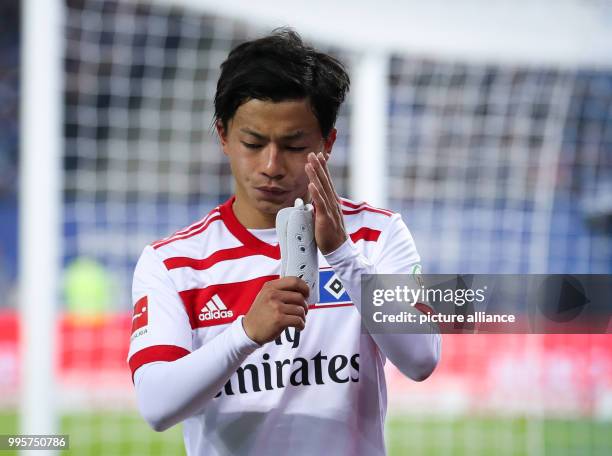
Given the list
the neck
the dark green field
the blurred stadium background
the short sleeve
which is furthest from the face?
the dark green field

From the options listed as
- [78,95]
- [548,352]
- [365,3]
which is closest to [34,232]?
[365,3]

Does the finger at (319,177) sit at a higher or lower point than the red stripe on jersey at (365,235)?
higher

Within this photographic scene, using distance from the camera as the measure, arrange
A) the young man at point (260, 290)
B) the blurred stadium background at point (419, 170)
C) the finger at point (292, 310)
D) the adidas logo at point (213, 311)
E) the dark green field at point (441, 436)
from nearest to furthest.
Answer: the finger at point (292, 310)
the young man at point (260, 290)
the adidas logo at point (213, 311)
the blurred stadium background at point (419, 170)
the dark green field at point (441, 436)

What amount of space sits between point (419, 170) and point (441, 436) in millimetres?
1937

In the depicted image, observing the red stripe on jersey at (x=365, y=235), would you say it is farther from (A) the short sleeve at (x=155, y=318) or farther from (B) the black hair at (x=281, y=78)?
(A) the short sleeve at (x=155, y=318)

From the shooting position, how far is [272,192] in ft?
5.60

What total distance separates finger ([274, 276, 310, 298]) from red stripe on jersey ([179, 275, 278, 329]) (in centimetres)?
28

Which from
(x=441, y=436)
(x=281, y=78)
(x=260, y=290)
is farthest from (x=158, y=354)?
(x=441, y=436)

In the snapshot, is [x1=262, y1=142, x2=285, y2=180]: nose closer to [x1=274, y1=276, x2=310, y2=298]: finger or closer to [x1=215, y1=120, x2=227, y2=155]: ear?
[x1=215, y1=120, x2=227, y2=155]: ear

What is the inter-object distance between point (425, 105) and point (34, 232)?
154 inches

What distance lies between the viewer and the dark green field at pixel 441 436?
20.6ft

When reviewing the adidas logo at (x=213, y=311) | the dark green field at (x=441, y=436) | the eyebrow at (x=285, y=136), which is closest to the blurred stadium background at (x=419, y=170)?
the dark green field at (x=441, y=436)

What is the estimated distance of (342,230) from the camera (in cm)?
159

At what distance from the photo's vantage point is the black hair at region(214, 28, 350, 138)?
1.71 m
